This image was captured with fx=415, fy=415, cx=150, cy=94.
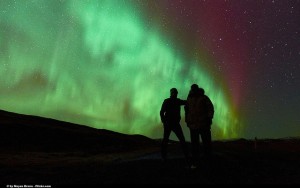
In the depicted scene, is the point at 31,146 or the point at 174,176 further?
the point at 31,146

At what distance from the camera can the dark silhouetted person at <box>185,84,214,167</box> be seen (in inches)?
400

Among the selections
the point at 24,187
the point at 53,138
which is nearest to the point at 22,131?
the point at 53,138

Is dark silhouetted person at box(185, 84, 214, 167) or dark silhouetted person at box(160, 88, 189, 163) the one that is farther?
dark silhouetted person at box(160, 88, 189, 163)

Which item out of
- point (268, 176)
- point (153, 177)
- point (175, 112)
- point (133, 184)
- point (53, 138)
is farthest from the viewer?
point (53, 138)

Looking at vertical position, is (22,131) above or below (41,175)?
A: above

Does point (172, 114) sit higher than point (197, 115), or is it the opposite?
point (172, 114)

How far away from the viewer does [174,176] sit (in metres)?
8.75

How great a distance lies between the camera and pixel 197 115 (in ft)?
33.5

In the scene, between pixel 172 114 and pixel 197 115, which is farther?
pixel 172 114

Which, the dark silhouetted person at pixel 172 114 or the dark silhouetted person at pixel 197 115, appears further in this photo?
the dark silhouetted person at pixel 172 114

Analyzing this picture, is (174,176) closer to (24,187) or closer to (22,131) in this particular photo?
(24,187)

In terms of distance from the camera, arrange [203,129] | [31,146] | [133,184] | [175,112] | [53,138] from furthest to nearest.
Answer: [53,138]
[31,146]
[175,112]
[203,129]
[133,184]

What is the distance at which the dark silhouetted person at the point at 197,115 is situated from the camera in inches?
400

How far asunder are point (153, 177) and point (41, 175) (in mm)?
3237
